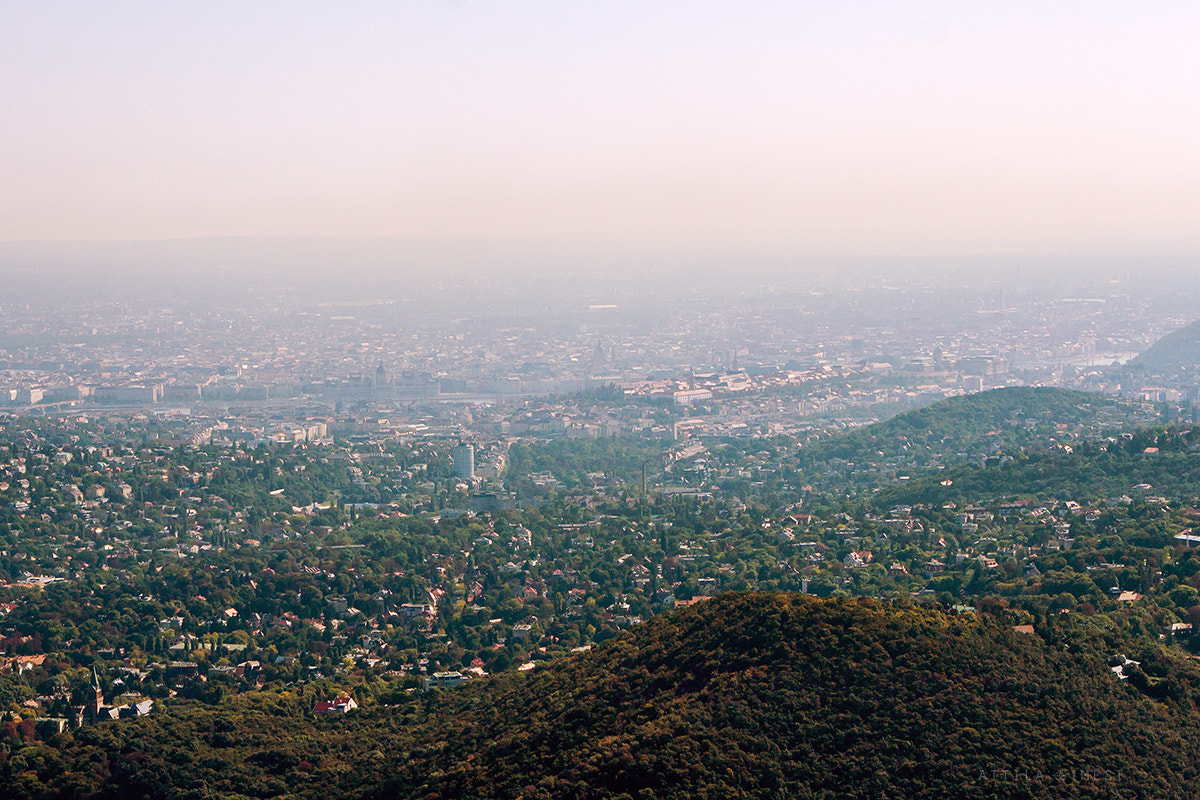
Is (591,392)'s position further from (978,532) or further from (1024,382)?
(978,532)

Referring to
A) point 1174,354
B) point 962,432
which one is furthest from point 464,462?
point 1174,354

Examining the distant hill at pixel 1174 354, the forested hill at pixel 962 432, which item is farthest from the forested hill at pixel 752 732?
the distant hill at pixel 1174 354

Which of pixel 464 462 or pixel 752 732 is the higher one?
pixel 752 732

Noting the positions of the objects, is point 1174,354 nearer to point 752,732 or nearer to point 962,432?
point 962,432

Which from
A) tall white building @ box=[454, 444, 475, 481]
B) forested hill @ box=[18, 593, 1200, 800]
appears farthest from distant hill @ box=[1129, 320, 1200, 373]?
forested hill @ box=[18, 593, 1200, 800]

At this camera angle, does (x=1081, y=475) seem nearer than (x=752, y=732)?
No

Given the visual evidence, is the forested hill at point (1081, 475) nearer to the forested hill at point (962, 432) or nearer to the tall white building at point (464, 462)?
the forested hill at point (962, 432)

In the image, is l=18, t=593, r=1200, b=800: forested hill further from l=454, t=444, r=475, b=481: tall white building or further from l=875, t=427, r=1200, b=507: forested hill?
l=454, t=444, r=475, b=481: tall white building
